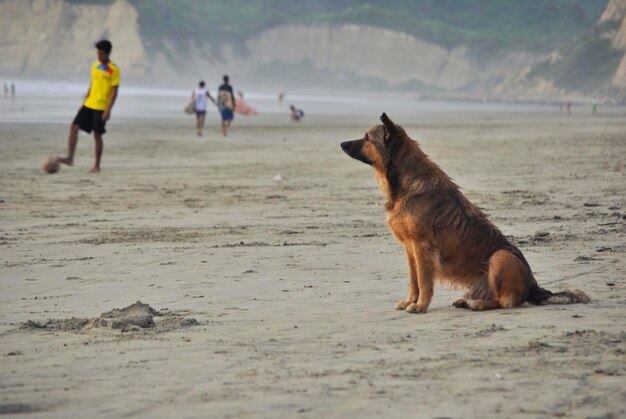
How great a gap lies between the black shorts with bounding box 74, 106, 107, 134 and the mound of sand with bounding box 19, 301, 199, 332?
34.2ft

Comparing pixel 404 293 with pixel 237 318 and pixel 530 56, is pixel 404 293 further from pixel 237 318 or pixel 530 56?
pixel 530 56

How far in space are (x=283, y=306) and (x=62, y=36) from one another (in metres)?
131

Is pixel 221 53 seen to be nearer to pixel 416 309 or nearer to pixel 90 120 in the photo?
pixel 90 120

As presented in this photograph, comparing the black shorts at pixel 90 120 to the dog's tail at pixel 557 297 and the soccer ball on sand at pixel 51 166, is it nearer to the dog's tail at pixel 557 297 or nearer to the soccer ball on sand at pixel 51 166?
the soccer ball on sand at pixel 51 166

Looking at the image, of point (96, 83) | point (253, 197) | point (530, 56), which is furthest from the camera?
point (530, 56)

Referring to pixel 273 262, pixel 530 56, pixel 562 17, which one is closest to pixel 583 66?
pixel 530 56

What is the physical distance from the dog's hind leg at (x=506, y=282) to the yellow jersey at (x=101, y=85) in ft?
35.7

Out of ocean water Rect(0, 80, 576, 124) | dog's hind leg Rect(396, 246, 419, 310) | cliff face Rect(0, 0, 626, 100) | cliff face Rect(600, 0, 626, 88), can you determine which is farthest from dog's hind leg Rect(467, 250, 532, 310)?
cliff face Rect(0, 0, 626, 100)

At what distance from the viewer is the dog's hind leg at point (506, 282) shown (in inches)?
284

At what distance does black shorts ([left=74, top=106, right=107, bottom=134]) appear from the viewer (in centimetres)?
1714

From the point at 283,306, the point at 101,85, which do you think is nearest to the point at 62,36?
the point at 101,85

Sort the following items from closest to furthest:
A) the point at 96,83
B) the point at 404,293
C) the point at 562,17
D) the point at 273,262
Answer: the point at 404,293 → the point at 273,262 → the point at 96,83 → the point at 562,17

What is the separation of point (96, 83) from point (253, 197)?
3.95m

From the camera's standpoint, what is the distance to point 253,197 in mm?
14547
